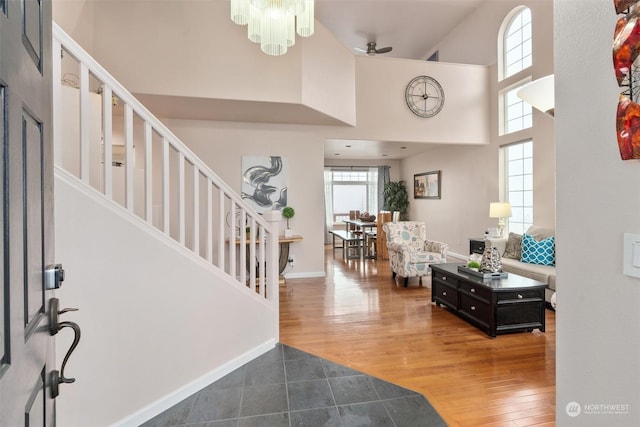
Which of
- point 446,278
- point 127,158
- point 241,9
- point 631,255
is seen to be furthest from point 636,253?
point 241,9

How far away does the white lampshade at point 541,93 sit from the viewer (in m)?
1.83

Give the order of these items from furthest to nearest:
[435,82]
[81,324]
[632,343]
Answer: [435,82] → [81,324] → [632,343]

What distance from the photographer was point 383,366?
7.99 ft

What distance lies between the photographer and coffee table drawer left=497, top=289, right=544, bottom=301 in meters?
2.93

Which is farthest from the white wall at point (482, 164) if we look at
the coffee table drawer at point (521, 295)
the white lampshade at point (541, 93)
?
the white lampshade at point (541, 93)

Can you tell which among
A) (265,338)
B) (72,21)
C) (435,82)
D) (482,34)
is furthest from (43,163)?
(482,34)

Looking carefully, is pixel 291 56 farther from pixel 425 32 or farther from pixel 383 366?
pixel 425 32

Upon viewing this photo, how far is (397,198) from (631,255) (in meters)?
7.99

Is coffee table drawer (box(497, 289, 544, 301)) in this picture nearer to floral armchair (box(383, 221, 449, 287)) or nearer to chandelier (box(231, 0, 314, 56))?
floral armchair (box(383, 221, 449, 287))

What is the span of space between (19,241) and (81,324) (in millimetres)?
1281

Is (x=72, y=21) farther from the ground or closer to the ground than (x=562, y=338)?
farther from the ground

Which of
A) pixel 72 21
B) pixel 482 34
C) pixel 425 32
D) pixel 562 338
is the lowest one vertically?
pixel 562 338

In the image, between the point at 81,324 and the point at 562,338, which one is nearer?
the point at 562,338

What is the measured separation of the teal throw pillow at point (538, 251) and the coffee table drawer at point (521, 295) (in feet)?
4.14
